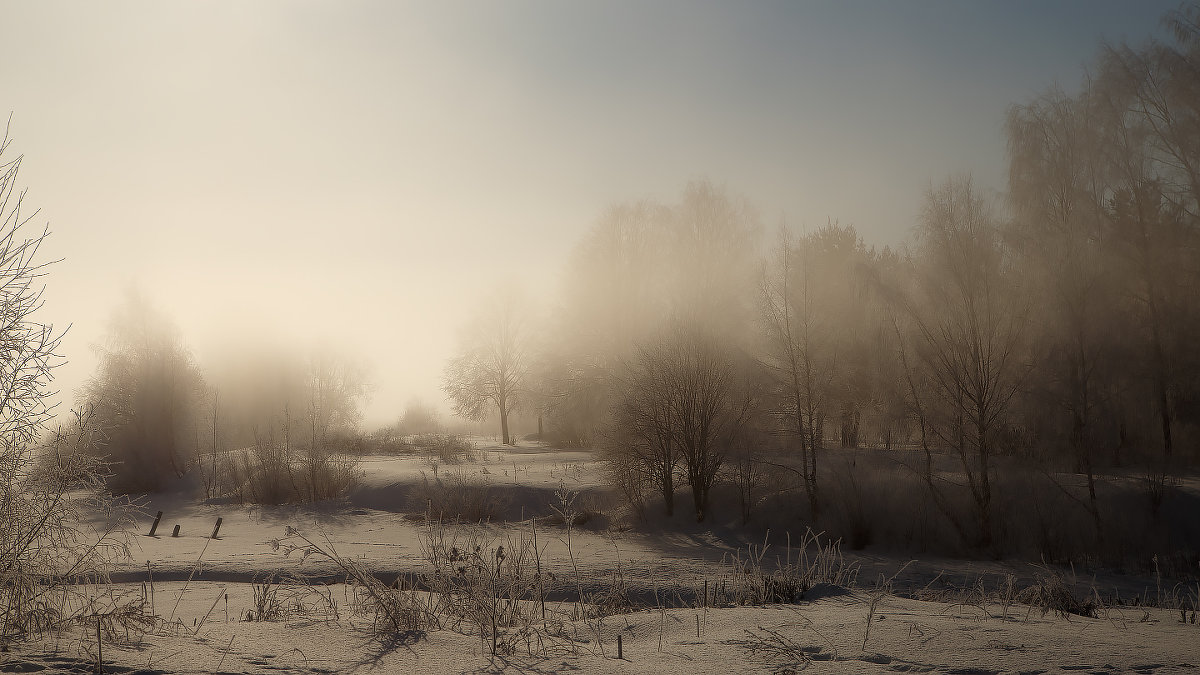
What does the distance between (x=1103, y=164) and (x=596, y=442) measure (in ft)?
58.8

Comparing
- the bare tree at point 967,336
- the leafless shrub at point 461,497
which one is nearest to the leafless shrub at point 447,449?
the leafless shrub at point 461,497

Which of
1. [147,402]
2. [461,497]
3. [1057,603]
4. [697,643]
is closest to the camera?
[697,643]

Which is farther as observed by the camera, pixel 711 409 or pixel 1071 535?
pixel 711 409

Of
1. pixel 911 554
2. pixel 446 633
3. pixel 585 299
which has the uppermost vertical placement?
pixel 585 299

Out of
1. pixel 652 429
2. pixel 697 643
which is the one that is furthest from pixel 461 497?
pixel 697 643

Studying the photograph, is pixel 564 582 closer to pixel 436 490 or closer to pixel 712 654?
pixel 712 654

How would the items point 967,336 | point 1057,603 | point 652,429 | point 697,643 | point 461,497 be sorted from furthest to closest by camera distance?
point 461,497 → point 652,429 → point 967,336 → point 1057,603 → point 697,643

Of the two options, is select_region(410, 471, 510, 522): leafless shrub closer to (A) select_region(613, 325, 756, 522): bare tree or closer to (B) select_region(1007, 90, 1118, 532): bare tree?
(A) select_region(613, 325, 756, 522): bare tree

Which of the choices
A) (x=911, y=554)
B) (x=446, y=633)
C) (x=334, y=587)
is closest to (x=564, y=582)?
(x=334, y=587)

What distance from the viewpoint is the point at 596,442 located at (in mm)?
→ 22734

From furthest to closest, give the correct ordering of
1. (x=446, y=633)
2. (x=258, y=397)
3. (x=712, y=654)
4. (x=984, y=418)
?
(x=258, y=397)
(x=984, y=418)
(x=446, y=633)
(x=712, y=654)

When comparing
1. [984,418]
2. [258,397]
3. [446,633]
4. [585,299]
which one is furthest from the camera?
[258,397]

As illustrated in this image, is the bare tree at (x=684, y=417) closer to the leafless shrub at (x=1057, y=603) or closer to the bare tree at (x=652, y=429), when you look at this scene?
the bare tree at (x=652, y=429)

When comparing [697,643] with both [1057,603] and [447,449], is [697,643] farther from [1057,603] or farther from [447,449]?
[447,449]
